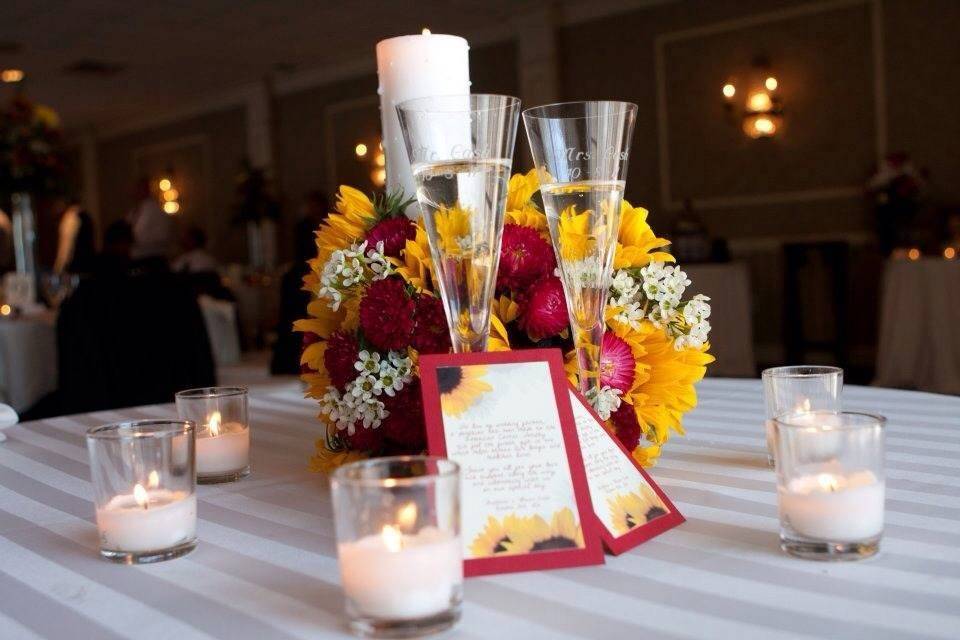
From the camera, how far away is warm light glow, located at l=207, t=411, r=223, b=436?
104cm

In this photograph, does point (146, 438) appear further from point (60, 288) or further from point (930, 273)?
point (930, 273)

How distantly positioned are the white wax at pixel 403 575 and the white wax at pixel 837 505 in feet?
0.88

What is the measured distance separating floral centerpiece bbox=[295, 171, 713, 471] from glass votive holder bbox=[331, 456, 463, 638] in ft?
0.95

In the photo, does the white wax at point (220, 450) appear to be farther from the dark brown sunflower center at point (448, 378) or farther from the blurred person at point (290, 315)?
the blurred person at point (290, 315)

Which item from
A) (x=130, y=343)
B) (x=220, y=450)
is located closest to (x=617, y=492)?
(x=220, y=450)

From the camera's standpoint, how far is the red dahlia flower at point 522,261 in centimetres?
90

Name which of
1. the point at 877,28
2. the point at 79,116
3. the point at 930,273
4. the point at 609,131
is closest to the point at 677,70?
the point at 877,28

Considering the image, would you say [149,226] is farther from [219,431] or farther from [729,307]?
[219,431]

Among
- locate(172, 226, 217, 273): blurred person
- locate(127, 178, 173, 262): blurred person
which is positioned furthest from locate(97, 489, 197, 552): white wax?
locate(127, 178, 173, 262): blurred person

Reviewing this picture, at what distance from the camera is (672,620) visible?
59 cm

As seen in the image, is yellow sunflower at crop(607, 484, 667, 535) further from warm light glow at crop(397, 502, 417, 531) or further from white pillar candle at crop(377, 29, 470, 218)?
white pillar candle at crop(377, 29, 470, 218)

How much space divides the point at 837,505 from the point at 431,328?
385 millimetres

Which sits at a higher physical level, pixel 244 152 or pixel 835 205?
pixel 244 152

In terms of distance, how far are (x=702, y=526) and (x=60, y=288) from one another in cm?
398
